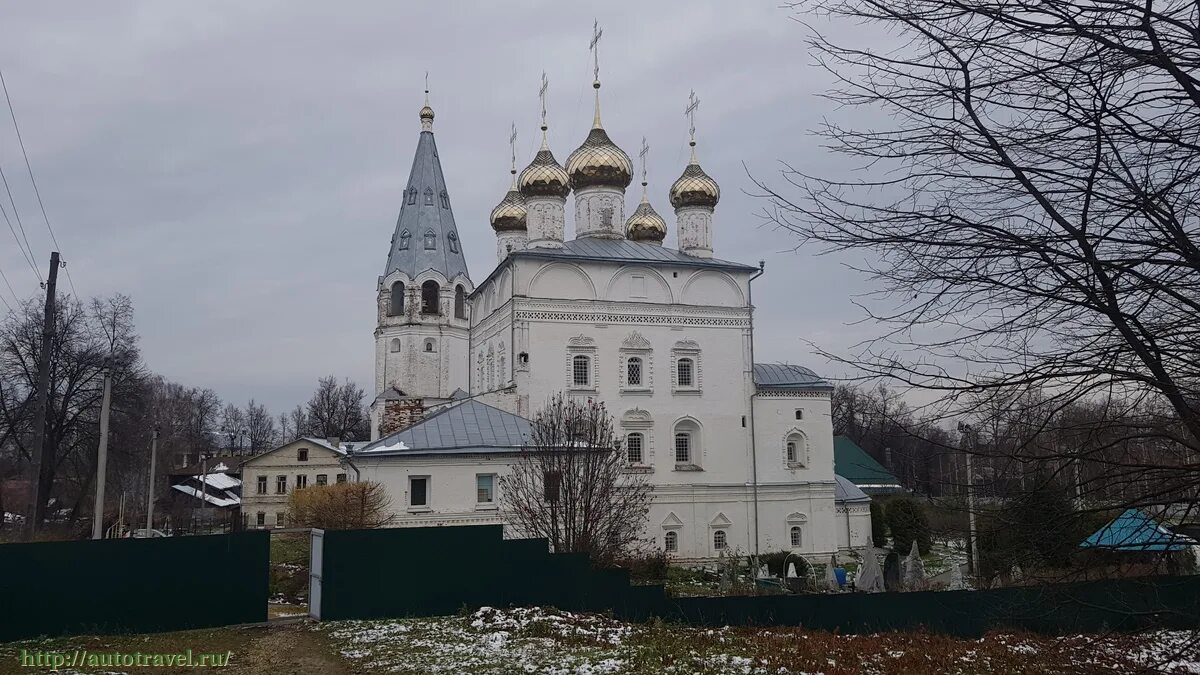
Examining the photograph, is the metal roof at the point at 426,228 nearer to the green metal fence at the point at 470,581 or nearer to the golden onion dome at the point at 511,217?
the golden onion dome at the point at 511,217

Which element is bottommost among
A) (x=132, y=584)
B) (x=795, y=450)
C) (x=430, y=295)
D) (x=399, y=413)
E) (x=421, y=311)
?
(x=132, y=584)

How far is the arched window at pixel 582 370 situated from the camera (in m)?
25.2

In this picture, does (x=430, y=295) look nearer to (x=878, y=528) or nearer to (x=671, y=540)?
(x=671, y=540)

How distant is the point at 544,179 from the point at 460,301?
11580 mm

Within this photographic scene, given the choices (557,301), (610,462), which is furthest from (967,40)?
(557,301)

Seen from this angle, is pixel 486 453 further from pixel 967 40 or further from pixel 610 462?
pixel 967 40

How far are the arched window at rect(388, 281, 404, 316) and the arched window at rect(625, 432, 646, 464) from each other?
16179 millimetres

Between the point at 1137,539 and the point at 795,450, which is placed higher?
the point at 795,450

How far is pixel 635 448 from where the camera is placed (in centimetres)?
2547

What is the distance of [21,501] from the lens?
1608 inches

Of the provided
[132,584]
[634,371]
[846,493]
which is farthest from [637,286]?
[132,584]

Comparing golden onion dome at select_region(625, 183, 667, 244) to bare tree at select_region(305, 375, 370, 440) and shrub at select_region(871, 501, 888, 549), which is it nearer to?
shrub at select_region(871, 501, 888, 549)

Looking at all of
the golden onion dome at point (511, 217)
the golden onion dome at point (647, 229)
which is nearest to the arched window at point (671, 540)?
the golden onion dome at point (647, 229)

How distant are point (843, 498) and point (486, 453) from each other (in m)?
13.1
